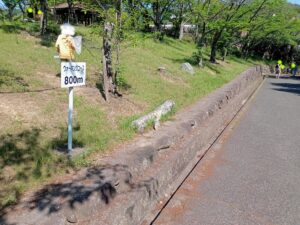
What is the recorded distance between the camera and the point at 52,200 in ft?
10.7

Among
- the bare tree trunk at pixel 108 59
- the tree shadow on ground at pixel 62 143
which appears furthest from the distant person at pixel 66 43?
the bare tree trunk at pixel 108 59

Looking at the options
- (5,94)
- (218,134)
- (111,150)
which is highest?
(5,94)

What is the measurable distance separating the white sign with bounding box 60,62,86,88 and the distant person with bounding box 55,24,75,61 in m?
0.33

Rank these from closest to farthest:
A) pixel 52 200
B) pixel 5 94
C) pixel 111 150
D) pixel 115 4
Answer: pixel 52 200, pixel 111 150, pixel 5 94, pixel 115 4

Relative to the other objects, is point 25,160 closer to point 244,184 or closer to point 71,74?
point 71,74

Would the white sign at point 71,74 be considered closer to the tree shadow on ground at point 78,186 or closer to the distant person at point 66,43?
the distant person at point 66,43

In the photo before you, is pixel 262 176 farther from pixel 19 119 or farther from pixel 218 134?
pixel 19 119

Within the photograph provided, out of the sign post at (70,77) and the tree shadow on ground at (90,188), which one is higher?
the sign post at (70,77)

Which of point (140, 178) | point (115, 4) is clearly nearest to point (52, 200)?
point (140, 178)

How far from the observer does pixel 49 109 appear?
6.12 metres

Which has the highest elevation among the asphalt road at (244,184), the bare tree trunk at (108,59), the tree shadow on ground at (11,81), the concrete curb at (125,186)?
the bare tree trunk at (108,59)

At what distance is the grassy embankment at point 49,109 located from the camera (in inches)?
165

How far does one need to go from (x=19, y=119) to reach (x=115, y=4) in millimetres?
3737

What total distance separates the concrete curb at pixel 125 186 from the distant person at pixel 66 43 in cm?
161
